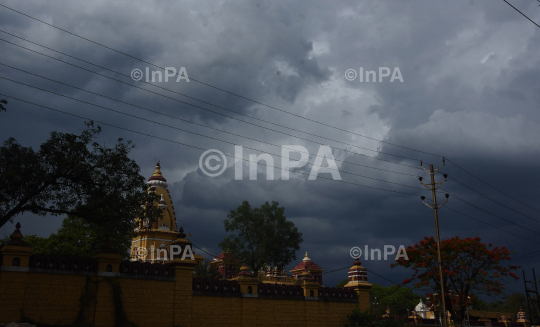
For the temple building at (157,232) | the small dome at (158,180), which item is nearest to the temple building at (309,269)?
the temple building at (157,232)

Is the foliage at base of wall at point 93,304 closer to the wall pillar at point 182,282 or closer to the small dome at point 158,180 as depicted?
the wall pillar at point 182,282

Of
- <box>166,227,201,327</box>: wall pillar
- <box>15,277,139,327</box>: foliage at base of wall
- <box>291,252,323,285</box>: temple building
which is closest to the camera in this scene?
<box>15,277,139,327</box>: foliage at base of wall

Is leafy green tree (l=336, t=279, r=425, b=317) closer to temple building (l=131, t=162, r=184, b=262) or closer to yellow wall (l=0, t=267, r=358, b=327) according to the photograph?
temple building (l=131, t=162, r=184, b=262)

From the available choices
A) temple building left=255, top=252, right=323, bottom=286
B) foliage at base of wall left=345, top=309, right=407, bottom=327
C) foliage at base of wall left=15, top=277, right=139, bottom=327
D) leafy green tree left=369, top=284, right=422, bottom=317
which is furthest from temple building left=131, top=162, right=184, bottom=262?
leafy green tree left=369, top=284, right=422, bottom=317

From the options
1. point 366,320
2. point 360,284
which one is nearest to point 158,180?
point 360,284

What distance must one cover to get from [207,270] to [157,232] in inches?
432

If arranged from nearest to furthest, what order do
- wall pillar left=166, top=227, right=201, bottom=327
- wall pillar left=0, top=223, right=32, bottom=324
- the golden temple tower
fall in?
wall pillar left=0, top=223, right=32, bottom=324, wall pillar left=166, top=227, right=201, bottom=327, the golden temple tower

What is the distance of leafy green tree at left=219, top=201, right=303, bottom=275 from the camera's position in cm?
4272

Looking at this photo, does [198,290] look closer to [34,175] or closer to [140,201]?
[140,201]

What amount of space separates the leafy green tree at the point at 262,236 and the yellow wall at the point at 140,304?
60.2 ft

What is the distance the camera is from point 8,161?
56.4 feet

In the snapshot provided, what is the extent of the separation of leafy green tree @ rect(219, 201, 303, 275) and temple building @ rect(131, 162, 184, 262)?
6866mm

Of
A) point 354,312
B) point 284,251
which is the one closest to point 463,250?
point 354,312

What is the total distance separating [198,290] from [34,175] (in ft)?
28.0
